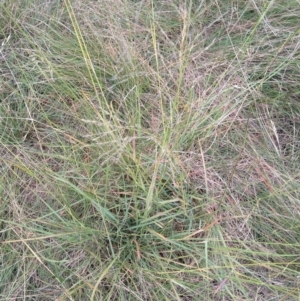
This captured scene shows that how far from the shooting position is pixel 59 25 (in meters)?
1.30

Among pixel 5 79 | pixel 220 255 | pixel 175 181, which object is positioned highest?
pixel 5 79

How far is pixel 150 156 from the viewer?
1.08m

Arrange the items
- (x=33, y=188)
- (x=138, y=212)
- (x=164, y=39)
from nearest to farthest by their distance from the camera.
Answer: (x=138, y=212) < (x=33, y=188) < (x=164, y=39)

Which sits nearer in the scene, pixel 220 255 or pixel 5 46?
pixel 220 255

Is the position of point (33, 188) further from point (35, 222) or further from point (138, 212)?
point (138, 212)

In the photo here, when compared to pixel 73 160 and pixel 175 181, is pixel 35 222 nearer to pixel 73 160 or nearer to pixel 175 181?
pixel 73 160

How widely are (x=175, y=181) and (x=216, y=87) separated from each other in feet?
0.92

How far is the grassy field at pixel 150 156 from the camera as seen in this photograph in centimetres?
102

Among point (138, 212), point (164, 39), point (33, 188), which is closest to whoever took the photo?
point (138, 212)

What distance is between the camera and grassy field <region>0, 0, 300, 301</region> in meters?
1.02

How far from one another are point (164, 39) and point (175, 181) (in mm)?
431

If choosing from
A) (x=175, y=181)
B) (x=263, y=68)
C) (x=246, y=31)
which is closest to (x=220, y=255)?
(x=175, y=181)

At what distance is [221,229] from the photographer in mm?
1052

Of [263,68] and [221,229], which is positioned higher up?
[263,68]
